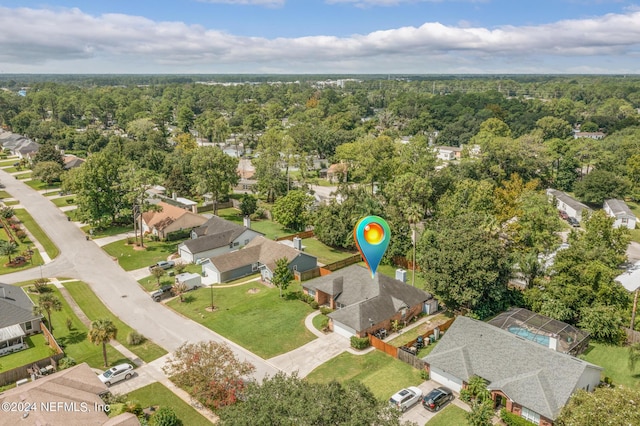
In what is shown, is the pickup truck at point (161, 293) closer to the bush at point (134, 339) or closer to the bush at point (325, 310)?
the bush at point (134, 339)

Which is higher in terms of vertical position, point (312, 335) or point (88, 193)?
point (88, 193)

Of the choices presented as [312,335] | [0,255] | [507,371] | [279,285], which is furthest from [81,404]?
[0,255]

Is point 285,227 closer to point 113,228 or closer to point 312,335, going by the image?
point 113,228

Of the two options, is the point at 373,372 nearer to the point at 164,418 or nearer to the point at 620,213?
the point at 164,418

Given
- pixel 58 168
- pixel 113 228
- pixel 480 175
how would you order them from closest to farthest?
pixel 113 228, pixel 480 175, pixel 58 168

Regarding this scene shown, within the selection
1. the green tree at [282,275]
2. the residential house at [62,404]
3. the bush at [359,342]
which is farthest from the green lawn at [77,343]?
the bush at [359,342]

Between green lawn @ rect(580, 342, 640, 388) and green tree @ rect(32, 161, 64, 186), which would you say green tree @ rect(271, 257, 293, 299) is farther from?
green tree @ rect(32, 161, 64, 186)

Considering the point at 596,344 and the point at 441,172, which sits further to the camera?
the point at 441,172

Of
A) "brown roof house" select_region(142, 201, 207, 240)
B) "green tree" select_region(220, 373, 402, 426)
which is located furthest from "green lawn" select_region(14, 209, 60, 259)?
"green tree" select_region(220, 373, 402, 426)
